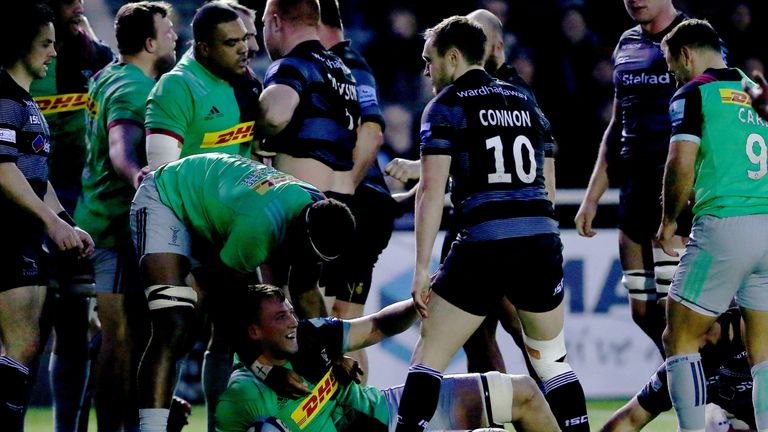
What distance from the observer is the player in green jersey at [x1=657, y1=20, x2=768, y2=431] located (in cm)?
512

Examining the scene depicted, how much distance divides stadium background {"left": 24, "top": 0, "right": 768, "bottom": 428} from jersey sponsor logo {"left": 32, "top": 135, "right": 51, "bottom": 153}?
3.46 m

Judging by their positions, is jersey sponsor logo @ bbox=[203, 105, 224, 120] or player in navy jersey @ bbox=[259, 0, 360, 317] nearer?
jersey sponsor logo @ bbox=[203, 105, 224, 120]

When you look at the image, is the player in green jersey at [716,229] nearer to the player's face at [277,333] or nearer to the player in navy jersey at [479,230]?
the player in navy jersey at [479,230]

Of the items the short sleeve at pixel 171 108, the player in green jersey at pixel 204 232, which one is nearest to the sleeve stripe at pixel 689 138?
the player in green jersey at pixel 204 232

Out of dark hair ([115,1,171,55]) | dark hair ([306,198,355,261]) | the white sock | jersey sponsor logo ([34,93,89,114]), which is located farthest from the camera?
jersey sponsor logo ([34,93,89,114])

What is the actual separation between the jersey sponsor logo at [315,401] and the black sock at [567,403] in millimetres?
959

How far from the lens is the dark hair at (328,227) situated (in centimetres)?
433

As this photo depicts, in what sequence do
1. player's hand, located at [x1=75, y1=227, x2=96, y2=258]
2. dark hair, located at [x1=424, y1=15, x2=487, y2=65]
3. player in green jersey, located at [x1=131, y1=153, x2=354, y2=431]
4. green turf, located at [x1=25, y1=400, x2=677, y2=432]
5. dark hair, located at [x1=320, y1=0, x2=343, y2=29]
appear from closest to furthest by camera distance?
player in green jersey, located at [x1=131, y1=153, x2=354, y2=431] < dark hair, located at [x1=424, y1=15, x2=487, y2=65] < player's hand, located at [x1=75, y1=227, x2=96, y2=258] < dark hair, located at [x1=320, y1=0, x2=343, y2=29] < green turf, located at [x1=25, y1=400, x2=677, y2=432]

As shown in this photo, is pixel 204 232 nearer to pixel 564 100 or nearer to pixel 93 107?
pixel 93 107

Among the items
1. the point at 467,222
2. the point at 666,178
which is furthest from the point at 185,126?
the point at 666,178

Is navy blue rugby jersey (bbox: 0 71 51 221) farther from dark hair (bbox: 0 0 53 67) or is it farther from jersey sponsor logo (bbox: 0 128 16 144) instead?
dark hair (bbox: 0 0 53 67)

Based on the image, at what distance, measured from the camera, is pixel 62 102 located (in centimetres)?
650

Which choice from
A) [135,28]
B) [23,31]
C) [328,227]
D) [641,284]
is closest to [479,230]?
[328,227]

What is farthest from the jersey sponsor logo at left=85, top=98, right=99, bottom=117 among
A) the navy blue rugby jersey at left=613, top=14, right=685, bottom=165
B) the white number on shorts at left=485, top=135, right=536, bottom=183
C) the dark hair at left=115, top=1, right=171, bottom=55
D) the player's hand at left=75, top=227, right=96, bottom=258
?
the navy blue rugby jersey at left=613, top=14, right=685, bottom=165
